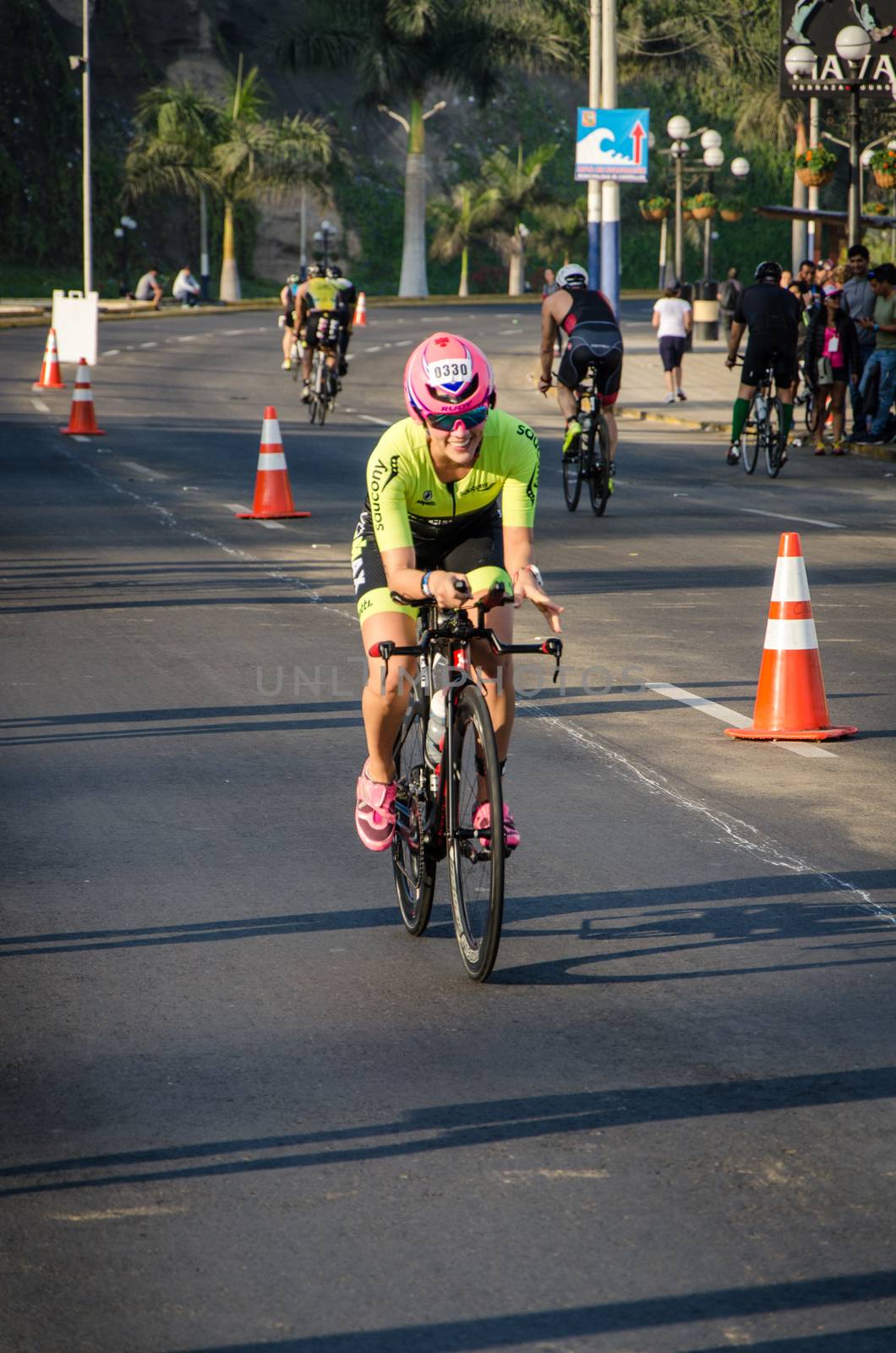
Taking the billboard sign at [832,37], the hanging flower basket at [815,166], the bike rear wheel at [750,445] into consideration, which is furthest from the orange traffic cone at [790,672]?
the hanging flower basket at [815,166]

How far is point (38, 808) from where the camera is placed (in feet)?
25.7

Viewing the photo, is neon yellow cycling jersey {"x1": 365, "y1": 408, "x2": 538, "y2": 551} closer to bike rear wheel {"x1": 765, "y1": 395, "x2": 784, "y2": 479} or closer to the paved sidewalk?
bike rear wheel {"x1": 765, "y1": 395, "x2": 784, "y2": 479}

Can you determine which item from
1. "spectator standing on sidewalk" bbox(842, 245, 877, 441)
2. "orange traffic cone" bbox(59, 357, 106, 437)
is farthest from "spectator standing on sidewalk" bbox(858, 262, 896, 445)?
"orange traffic cone" bbox(59, 357, 106, 437)

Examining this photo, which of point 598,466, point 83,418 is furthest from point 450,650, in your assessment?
point 83,418

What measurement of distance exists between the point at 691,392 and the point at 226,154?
1840 inches

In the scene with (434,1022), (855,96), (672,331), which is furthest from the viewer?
(672,331)

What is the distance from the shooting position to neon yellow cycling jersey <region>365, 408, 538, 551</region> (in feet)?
19.7

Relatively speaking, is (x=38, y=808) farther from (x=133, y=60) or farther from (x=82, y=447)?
(x=133, y=60)

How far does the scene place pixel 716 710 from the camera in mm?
9758

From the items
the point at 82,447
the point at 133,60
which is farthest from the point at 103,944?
the point at 133,60

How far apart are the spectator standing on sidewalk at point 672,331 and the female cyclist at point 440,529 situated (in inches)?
940

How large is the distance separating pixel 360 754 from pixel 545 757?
2.63 ft

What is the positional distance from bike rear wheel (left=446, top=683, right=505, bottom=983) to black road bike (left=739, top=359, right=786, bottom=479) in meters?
14.6

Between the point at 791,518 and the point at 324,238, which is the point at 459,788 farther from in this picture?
the point at 324,238
